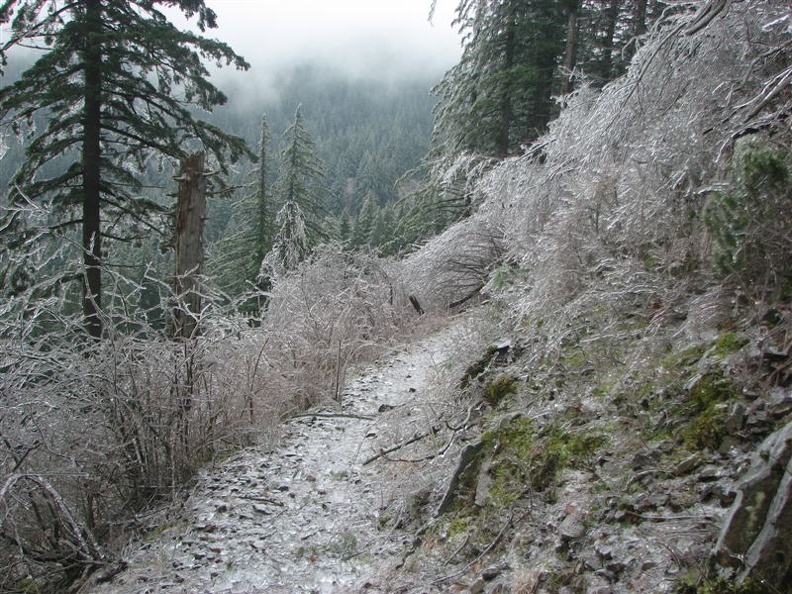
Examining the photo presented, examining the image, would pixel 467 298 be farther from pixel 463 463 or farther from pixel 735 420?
pixel 735 420

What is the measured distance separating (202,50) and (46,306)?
750 centimetres

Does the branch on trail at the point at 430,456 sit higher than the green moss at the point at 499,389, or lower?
lower

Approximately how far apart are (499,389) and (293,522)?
1.90 meters

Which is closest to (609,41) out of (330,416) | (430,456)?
(330,416)

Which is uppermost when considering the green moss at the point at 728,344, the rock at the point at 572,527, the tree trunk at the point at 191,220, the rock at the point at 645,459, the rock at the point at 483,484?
the tree trunk at the point at 191,220

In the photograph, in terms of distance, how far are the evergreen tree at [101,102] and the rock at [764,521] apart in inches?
342

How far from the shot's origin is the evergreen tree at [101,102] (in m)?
8.65

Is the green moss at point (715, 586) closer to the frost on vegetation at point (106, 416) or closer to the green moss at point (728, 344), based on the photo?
the green moss at point (728, 344)

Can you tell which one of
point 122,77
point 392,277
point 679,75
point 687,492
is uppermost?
point 122,77

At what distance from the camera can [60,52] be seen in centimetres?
861

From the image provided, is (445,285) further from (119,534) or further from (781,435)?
(781,435)

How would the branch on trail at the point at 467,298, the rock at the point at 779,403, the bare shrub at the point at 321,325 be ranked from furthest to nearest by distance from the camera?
the branch on trail at the point at 467,298 → the bare shrub at the point at 321,325 → the rock at the point at 779,403

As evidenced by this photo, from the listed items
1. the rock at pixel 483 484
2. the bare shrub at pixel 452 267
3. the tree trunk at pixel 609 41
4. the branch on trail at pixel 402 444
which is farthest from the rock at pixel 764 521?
the tree trunk at pixel 609 41

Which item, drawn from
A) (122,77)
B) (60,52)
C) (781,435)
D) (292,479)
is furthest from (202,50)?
(781,435)
